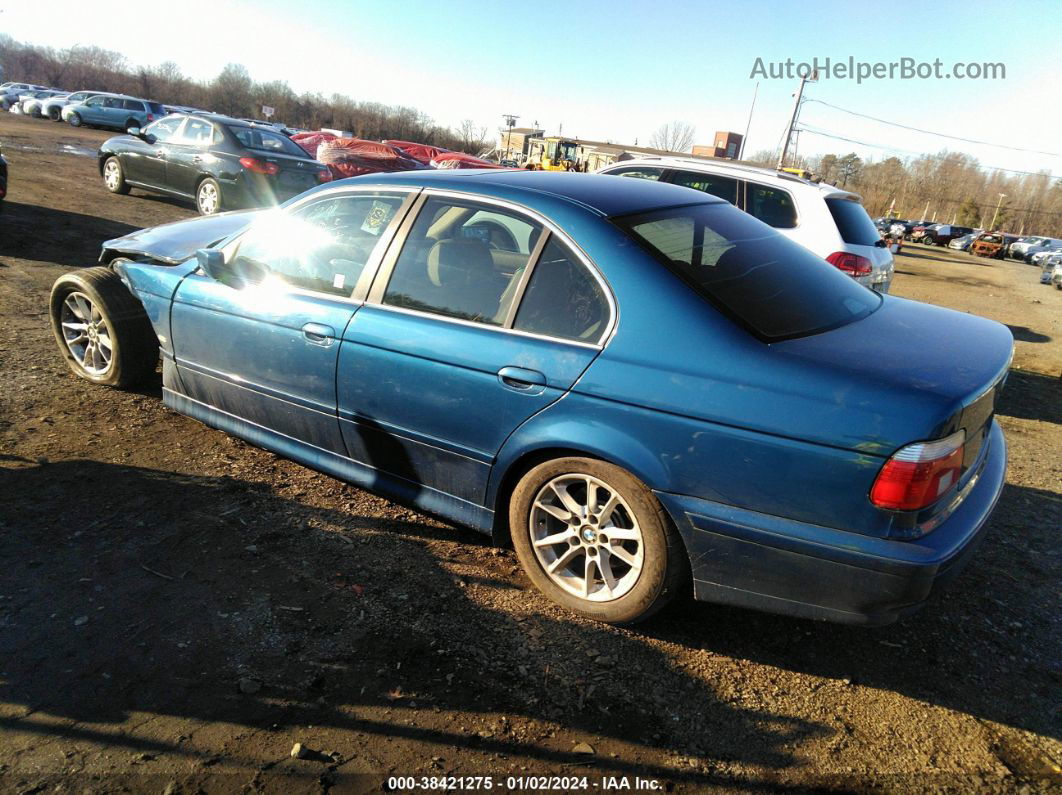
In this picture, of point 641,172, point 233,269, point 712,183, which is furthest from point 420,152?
point 233,269

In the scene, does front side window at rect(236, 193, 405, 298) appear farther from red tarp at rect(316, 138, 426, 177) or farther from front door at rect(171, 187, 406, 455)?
red tarp at rect(316, 138, 426, 177)

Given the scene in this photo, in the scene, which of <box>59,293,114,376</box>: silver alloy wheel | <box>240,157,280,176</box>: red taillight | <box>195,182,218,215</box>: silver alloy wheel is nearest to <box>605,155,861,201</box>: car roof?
<box>59,293,114,376</box>: silver alloy wheel

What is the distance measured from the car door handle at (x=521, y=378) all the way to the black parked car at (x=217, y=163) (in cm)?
1019

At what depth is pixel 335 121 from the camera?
7538cm

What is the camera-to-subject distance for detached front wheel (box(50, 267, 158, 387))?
4.50 meters

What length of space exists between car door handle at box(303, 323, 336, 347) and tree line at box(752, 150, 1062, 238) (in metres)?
97.4

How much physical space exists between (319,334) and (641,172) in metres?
5.84

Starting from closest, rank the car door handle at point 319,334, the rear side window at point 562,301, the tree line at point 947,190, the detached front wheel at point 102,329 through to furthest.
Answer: the rear side window at point 562,301 < the car door handle at point 319,334 < the detached front wheel at point 102,329 < the tree line at point 947,190

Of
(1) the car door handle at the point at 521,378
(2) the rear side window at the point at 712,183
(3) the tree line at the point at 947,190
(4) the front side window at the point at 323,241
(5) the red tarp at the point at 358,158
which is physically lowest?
(1) the car door handle at the point at 521,378

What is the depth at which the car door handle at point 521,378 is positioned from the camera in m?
2.75

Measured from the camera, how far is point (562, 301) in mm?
2818

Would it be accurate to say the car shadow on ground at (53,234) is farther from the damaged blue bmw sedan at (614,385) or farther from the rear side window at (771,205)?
the rear side window at (771,205)

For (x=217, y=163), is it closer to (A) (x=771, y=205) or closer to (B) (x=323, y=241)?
(A) (x=771, y=205)

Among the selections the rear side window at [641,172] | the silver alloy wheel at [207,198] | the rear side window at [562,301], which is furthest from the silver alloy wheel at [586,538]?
the silver alloy wheel at [207,198]
